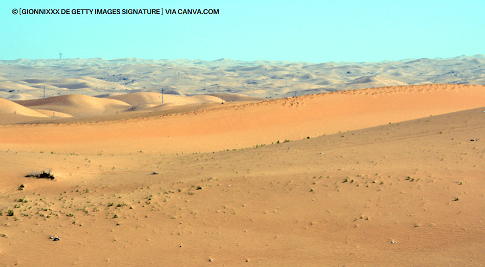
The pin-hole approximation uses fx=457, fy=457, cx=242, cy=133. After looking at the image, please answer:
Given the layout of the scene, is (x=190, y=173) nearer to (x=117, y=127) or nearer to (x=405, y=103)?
(x=117, y=127)

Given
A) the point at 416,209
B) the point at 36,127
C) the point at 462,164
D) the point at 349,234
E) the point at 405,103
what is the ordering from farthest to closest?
the point at 405,103, the point at 36,127, the point at 462,164, the point at 416,209, the point at 349,234

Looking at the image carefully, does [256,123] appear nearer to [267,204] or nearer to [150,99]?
[267,204]

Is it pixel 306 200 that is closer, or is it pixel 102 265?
pixel 102 265

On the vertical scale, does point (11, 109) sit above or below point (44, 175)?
below

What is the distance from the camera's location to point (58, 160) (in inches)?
698

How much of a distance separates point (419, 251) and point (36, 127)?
26096mm

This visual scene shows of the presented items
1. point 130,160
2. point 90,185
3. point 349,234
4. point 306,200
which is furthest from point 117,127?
point 349,234

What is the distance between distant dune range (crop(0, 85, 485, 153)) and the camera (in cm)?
2602

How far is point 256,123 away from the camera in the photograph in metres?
31.7

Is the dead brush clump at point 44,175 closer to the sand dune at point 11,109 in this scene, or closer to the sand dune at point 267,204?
the sand dune at point 267,204

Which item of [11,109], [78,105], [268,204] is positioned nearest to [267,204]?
[268,204]

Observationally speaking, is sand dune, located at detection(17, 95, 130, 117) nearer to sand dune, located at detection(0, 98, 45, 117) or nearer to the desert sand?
sand dune, located at detection(0, 98, 45, 117)

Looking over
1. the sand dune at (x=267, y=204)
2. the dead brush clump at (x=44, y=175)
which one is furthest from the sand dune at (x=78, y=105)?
the dead brush clump at (x=44, y=175)

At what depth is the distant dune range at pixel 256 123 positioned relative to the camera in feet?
85.4
